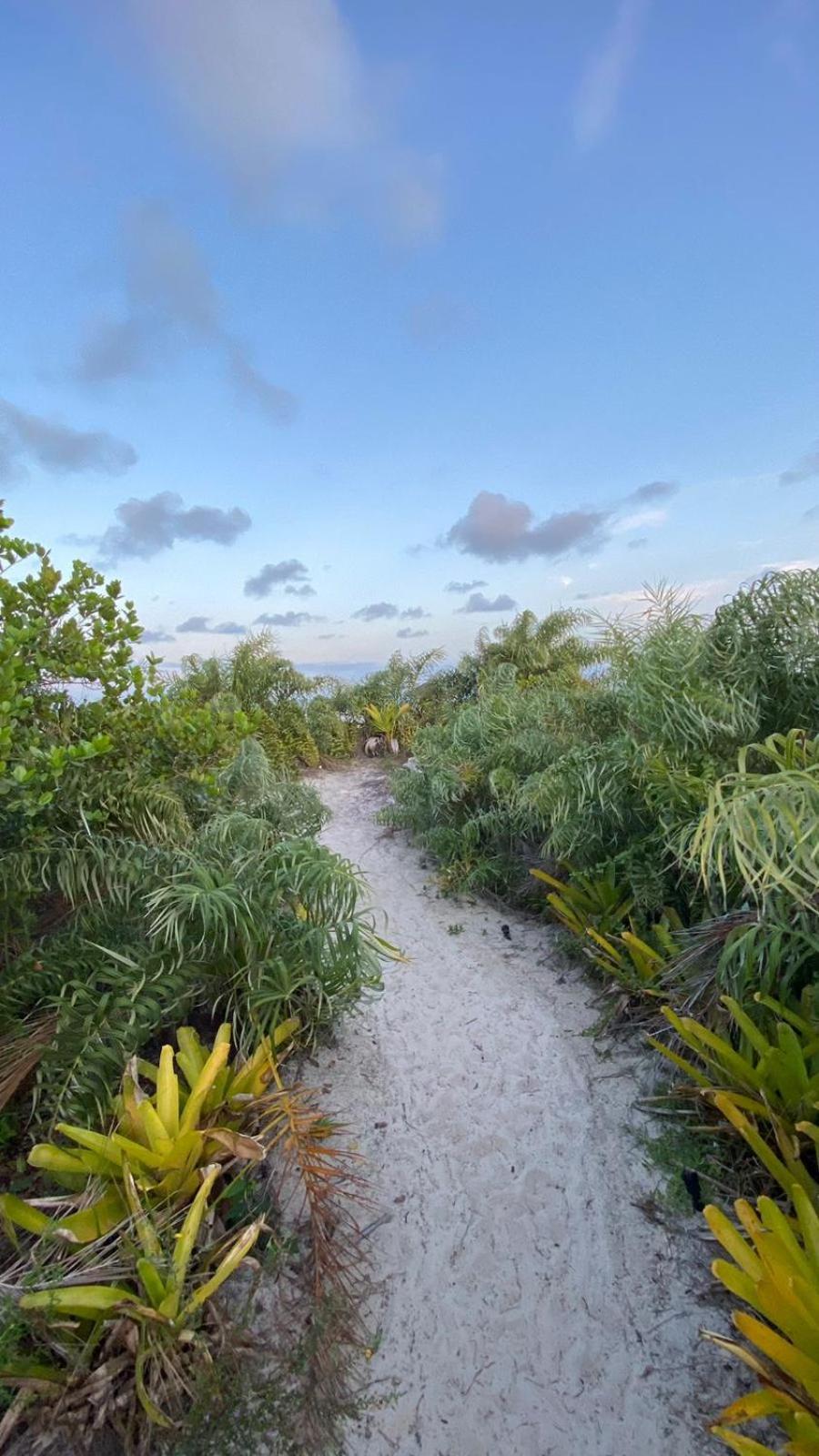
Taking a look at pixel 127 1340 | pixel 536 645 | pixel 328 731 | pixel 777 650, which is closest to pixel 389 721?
pixel 328 731

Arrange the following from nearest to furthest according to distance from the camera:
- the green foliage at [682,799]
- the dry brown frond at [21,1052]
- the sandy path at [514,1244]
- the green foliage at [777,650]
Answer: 1. the sandy path at [514,1244]
2. the green foliage at [682,799]
3. the dry brown frond at [21,1052]
4. the green foliage at [777,650]

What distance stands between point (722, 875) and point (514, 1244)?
1.70 m

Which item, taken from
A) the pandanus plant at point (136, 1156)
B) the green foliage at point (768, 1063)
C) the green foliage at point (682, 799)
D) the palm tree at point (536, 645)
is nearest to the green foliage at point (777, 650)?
the green foliage at point (682, 799)

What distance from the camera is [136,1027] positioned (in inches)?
106

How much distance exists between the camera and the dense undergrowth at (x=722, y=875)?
193 cm

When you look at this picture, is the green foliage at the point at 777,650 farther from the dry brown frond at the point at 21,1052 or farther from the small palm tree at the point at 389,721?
the small palm tree at the point at 389,721

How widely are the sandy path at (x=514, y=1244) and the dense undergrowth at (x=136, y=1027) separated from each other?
27cm

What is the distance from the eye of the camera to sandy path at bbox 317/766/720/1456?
210 cm

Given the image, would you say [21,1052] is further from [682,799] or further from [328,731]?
[328,731]

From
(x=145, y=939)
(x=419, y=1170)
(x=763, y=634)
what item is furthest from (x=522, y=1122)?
(x=763, y=634)

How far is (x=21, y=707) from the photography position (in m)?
2.84

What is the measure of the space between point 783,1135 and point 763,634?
7.41ft

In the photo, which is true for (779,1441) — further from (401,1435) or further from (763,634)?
(763,634)

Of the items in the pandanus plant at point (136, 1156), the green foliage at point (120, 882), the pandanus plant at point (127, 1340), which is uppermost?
the green foliage at point (120, 882)
